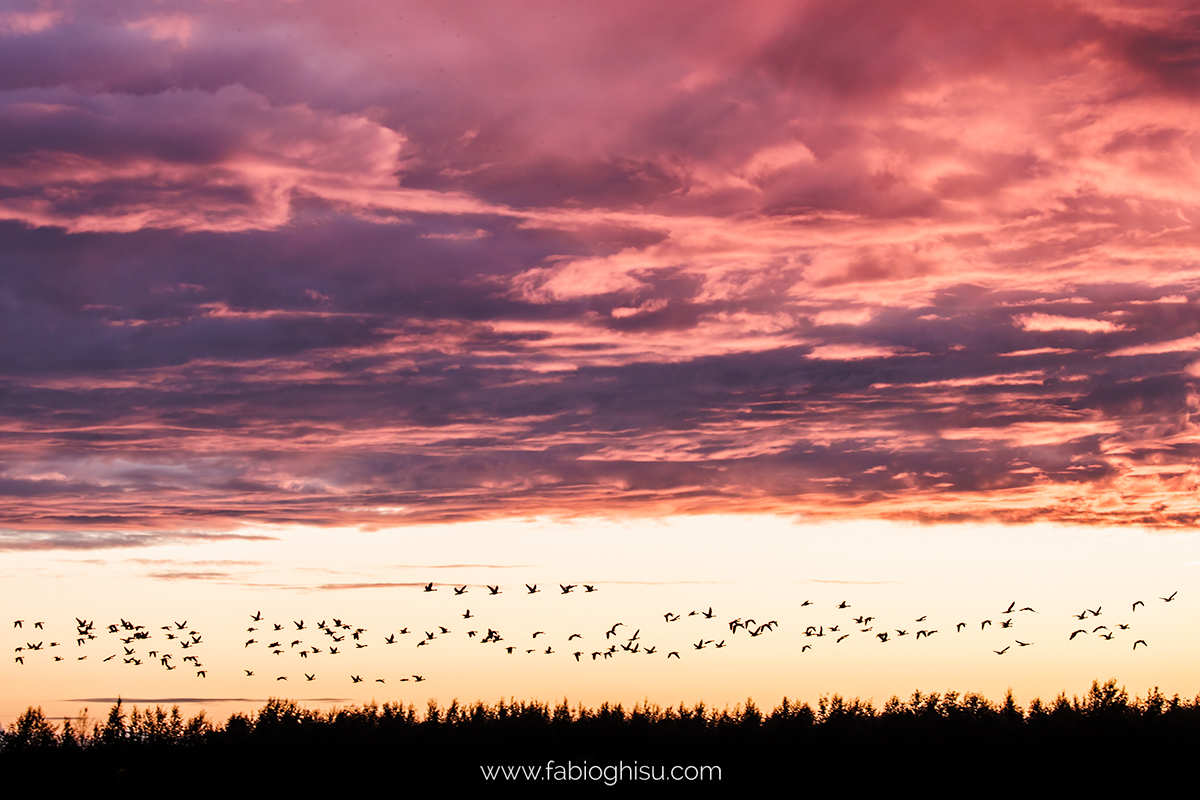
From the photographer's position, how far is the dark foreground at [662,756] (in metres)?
159

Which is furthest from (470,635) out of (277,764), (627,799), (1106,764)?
(1106,764)

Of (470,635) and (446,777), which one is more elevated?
(470,635)

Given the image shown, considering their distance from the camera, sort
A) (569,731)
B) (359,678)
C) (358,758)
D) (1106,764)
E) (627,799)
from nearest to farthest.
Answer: (359,678), (627,799), (1106,764), (358,758), (569,731)

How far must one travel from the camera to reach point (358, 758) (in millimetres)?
173750

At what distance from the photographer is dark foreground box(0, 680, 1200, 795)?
522 feet

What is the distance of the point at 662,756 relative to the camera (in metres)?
177

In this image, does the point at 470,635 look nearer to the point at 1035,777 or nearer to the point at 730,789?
the point at 730,789

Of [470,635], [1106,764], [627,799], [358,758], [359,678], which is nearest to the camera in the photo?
[470,635]

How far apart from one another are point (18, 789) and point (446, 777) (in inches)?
2394

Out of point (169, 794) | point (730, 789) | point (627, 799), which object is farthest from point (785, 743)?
point (169, 794)

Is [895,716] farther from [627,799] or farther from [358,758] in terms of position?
[358,758]

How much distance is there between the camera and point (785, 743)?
175 meters

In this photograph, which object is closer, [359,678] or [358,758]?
[359,678]

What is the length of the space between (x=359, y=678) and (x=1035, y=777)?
344 feet
